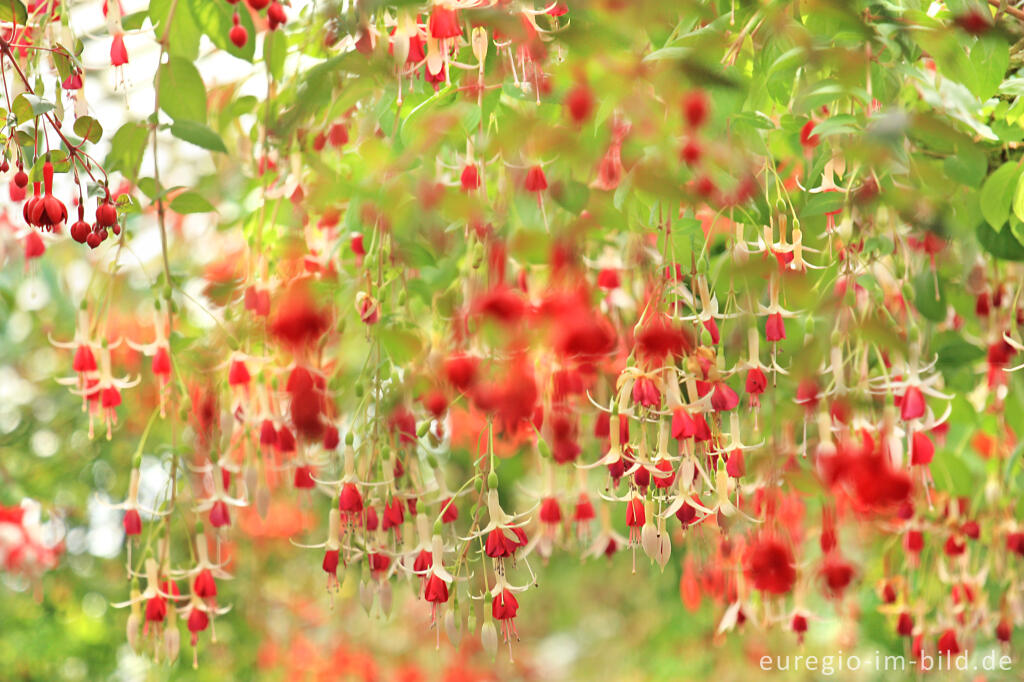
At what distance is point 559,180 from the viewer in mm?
946

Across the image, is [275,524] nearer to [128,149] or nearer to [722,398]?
[128,149]

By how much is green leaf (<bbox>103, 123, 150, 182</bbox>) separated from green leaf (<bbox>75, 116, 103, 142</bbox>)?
5.4 inches

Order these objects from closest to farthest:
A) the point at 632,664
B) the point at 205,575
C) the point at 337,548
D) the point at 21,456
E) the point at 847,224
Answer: the point at 847,224, the point at 337,548, the point at 205,575, the point at 21,456, the point at 632,664

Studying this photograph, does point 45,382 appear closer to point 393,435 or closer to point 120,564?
point 120,564

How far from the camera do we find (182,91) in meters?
1.15

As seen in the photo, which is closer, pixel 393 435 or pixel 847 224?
pixel 847 224

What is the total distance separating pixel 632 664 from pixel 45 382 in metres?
2.17

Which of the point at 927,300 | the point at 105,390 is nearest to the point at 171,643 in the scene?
the point at 105,390

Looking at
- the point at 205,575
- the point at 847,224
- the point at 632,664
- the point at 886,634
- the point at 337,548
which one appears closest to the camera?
the point at 847,224

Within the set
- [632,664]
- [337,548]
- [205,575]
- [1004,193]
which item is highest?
[1004,193]

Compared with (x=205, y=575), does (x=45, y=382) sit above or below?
below

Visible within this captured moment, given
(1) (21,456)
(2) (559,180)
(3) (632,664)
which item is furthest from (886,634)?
(1) (21,456)

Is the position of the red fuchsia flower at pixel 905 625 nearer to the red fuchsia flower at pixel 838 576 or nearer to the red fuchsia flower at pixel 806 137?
the red fuchsia flower at pixel 806 137

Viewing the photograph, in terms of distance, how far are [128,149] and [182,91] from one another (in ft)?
0.30
